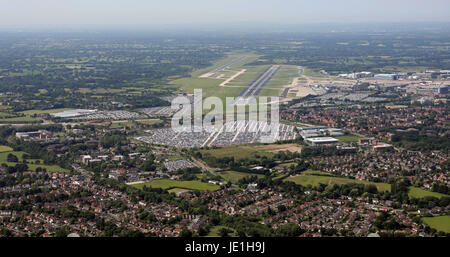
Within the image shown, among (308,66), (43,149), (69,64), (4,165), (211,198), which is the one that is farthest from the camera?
(69,64)

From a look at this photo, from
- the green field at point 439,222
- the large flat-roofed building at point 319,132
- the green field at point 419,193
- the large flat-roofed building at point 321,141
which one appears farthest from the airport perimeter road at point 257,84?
the green field at point 439,222

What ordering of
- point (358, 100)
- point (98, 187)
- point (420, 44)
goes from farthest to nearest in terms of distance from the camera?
point (420, 44) → point (358, 100) → point (98, 187)

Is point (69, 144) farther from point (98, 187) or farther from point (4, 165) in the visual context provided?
point (98, 187)

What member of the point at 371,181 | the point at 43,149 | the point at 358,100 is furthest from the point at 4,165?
the point at 358,100

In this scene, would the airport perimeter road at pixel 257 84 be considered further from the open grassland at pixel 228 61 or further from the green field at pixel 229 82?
the open grassland at pixel 228 61

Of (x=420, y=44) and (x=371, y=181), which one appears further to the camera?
(x=420, y=44)
